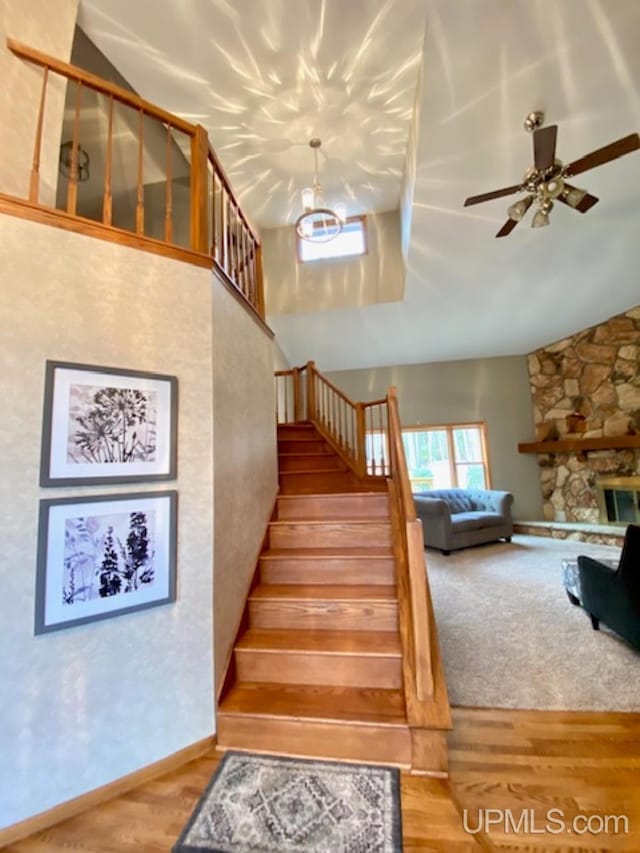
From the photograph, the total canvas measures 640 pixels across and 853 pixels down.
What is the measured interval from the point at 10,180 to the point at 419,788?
3.39m

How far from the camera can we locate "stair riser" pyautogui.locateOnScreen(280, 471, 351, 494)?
416 cm

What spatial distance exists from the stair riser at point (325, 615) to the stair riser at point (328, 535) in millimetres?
626

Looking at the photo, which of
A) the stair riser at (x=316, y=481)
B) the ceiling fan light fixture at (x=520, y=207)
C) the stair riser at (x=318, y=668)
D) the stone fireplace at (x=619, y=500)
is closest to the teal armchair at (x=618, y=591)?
the stair riser at (x=318, y=668)

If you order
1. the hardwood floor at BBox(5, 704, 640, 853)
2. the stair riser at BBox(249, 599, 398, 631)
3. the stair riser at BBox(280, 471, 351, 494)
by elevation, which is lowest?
the hardwood floor at BBox(5, 704, 640, 853)

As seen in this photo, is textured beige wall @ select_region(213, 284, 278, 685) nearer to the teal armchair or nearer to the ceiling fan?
the ceiling fan

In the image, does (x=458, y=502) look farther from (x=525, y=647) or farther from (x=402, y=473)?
(x=402, y=473)

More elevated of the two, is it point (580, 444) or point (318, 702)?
point (580, 444)

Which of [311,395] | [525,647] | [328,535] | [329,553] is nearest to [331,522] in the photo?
[328,535]

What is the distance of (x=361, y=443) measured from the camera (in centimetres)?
472

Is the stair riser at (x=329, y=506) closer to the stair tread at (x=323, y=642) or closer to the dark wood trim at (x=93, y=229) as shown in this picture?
the stair tread at (x=323, y=642)

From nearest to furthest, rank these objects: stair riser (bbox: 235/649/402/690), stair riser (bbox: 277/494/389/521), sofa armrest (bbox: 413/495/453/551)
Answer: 1. stair riser (bbox: 235/649/402/690)
2. stair riser (bbox: 277/494/389/521)
3. sofa armrest (bbox: 413/495/453/551)

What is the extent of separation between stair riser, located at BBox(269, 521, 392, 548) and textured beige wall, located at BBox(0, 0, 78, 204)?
103 inches

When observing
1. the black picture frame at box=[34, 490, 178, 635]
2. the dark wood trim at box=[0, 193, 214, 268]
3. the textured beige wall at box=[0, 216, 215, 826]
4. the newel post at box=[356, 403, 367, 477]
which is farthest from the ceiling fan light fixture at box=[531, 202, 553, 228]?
the black picture frame at box=[34, 490, 178, 635]

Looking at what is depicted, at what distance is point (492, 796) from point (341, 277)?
5517 mm
